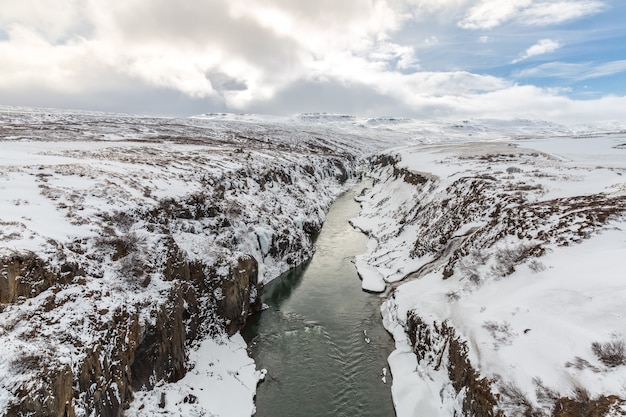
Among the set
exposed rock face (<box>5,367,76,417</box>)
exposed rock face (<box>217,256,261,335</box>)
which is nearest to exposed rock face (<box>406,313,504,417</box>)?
exposed rock face (<box>217,256,261,335</box>)

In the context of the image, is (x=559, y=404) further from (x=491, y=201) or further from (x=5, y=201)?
(x=5, y=201)

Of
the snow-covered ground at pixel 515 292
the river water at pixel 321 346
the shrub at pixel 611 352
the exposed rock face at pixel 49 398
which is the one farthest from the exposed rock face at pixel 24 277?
the shrub at pixel 611 352

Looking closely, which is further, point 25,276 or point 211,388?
point 211,388

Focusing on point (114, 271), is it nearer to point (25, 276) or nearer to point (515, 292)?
point (25, 276)

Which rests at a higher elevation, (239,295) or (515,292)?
(515,292)

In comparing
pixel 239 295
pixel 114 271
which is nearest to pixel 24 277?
pixel 114 271

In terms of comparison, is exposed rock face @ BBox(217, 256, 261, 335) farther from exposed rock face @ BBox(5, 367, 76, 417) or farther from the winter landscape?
exposed rock face @ BBox(5, 367, 76, 417)

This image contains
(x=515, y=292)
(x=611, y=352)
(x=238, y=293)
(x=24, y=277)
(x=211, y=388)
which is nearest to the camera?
(x=611, y=352)

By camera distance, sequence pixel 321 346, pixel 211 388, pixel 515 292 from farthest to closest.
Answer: pixel 321 346 → pixel 211 388 → pixel 515 292
